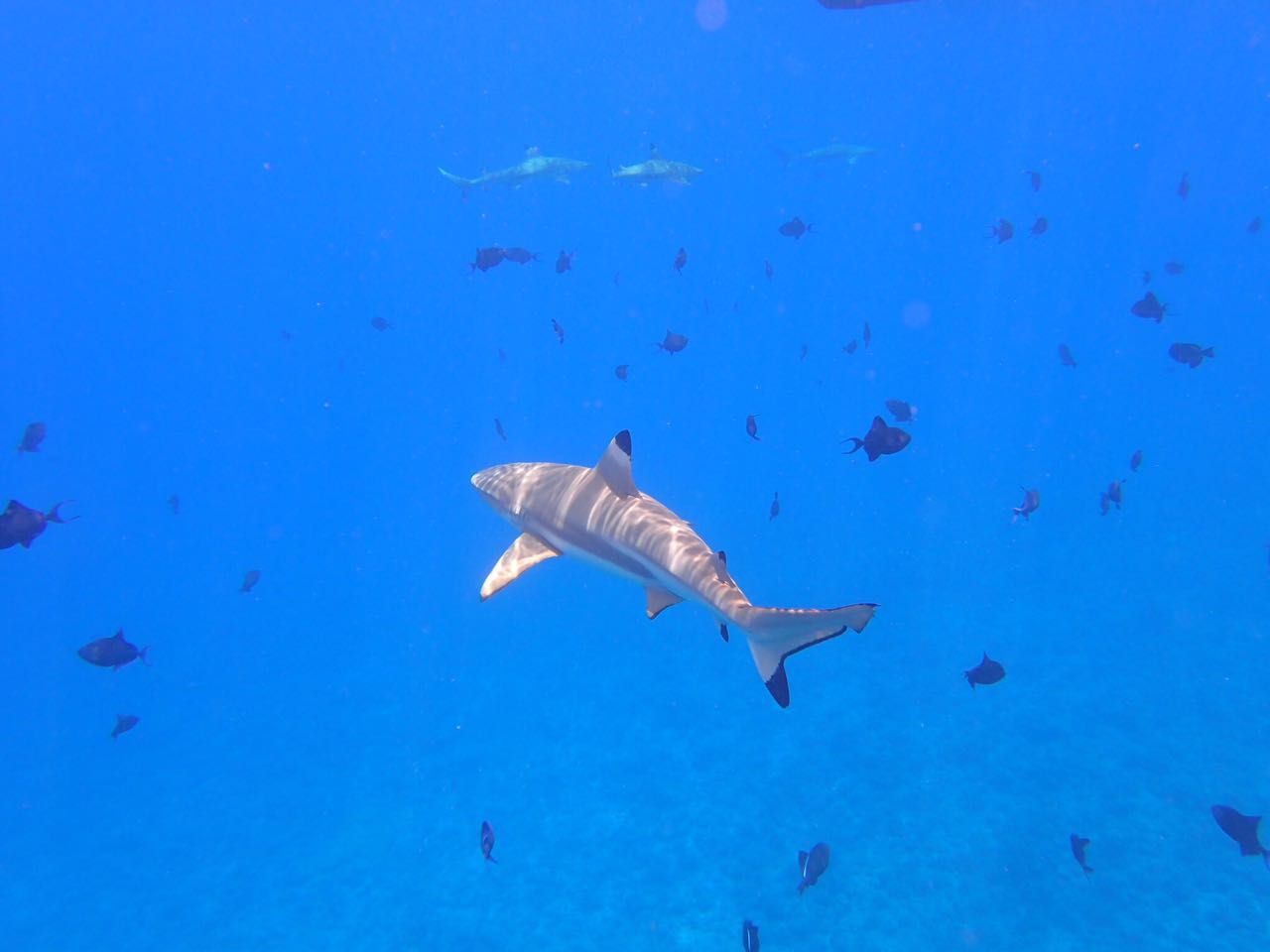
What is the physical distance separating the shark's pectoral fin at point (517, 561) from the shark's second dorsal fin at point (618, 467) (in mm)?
1102

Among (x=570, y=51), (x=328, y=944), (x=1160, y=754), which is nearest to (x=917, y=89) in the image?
(x=570, y=51)

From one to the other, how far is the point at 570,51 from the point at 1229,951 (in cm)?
10690

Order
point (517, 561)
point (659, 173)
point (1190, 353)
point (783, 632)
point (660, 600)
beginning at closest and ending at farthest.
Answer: point (783, 632) < point (660, 600) < point (517, 561) < point (1190, 353) < point (659, 173)

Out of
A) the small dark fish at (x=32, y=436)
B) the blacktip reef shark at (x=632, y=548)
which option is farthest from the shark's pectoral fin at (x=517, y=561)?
the small dark fish at (x=32, y=436)

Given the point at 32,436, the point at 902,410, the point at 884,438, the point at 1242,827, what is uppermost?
the point at 32,436

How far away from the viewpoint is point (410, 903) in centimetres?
1291

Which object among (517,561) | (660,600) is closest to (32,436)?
(517,561)

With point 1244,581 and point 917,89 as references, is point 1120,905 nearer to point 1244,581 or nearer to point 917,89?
point 1244,581

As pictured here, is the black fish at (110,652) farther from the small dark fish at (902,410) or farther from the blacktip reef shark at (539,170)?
the blacktip reef shark at (539,170)

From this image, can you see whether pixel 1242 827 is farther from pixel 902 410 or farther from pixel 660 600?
pixel 902 410

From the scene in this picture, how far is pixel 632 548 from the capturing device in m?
5.93

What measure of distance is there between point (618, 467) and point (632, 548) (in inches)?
30.9

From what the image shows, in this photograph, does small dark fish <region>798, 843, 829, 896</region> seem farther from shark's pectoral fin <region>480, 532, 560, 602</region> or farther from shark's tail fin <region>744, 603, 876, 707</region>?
shark's pectoral fin <region>480, 532, 560, 602</region>

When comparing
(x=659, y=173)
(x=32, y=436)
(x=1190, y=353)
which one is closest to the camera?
(x=1190, y=353)
